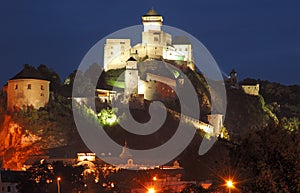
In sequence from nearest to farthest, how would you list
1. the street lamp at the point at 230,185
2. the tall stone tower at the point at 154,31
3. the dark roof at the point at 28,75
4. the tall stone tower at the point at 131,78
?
the street lamp at the point at 230,185 < the dark roof at the point at 28,75 < the tall stone tower at the point at 131,78 < the tall stone tower at the point at 154,31

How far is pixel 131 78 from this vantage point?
87.0 meters

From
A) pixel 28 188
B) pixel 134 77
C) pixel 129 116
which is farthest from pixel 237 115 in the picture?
pixel 28 188

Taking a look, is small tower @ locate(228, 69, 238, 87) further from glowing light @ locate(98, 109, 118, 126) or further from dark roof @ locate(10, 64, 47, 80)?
dark roof @ locate(10, 64, 47, 80)

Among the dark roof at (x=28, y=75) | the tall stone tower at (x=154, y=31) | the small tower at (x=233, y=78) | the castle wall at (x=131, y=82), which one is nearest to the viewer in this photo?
the dark roof at (x=28, y=75)

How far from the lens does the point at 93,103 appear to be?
77.1 m

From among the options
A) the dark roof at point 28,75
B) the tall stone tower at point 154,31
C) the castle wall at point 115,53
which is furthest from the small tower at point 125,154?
the tall stone tower at point 154,31

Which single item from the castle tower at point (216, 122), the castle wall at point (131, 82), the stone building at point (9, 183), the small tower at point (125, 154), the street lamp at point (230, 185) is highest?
the castle wall at point (131, 82)

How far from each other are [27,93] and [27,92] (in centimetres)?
10

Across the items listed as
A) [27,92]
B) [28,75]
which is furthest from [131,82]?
[27,92]

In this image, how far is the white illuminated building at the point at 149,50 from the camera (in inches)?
3856

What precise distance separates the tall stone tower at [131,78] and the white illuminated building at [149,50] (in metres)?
→ 6.36

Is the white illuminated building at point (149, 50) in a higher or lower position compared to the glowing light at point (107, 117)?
higher

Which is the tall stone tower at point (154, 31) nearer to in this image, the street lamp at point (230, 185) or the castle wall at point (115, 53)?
the castle wall at point (115, 53)

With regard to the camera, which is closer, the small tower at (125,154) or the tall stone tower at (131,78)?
the small tower at (125,154)
